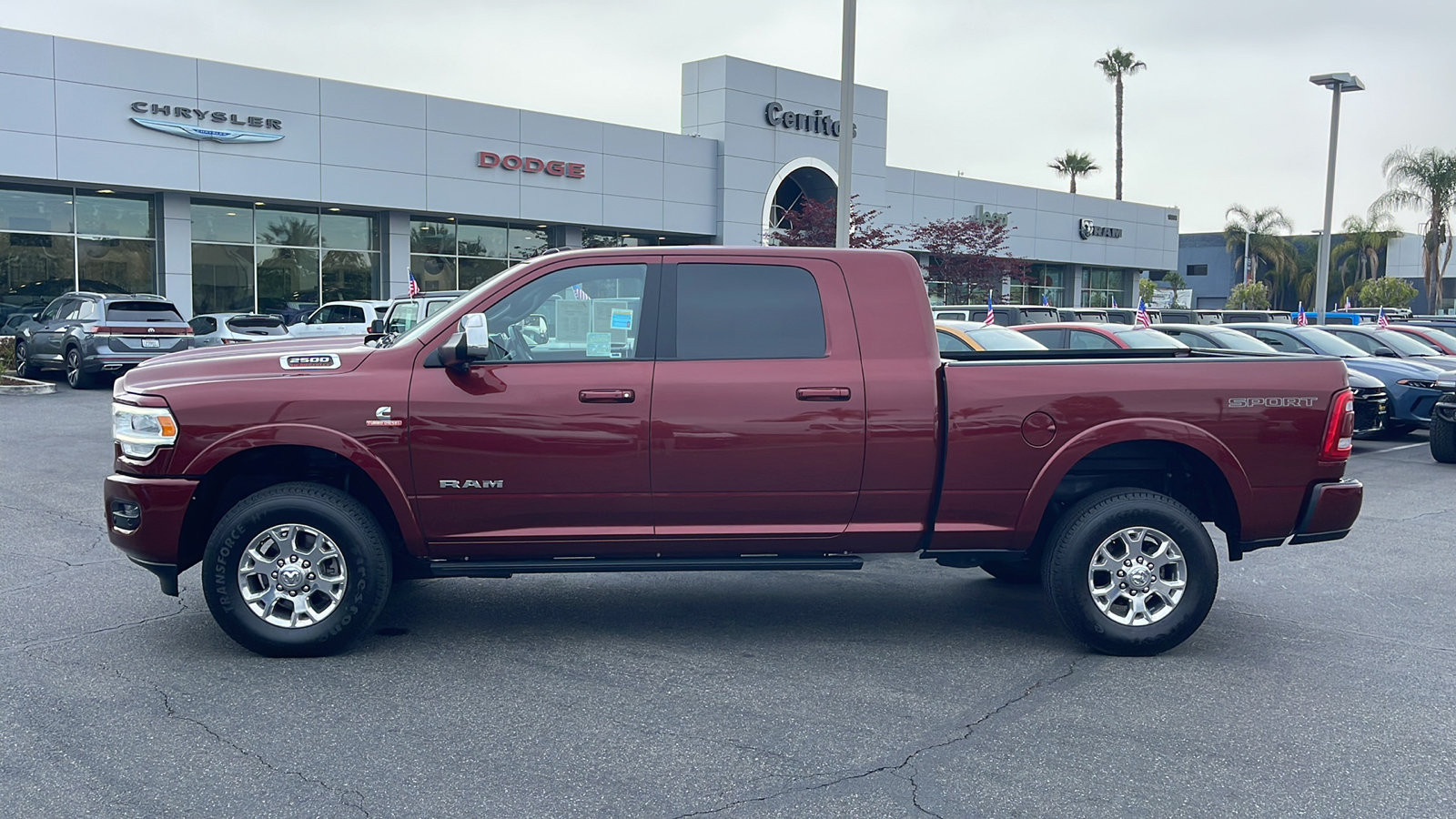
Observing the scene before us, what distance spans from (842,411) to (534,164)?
28.0 meters

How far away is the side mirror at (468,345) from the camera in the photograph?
17.6ft

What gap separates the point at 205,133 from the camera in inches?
1039

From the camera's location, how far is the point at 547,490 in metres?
5.63

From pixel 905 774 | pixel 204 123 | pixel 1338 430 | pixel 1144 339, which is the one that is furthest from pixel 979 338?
pixel 204 123

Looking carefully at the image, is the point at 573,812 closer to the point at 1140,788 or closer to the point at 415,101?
the point at 1140,788

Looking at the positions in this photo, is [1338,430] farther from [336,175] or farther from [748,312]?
[336,175]

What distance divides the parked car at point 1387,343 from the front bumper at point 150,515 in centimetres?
1772

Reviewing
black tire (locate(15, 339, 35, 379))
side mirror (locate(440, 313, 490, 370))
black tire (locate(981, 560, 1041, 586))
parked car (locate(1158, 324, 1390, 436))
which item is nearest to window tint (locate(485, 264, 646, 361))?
side mirror (locate(440, 313, 490, 370))

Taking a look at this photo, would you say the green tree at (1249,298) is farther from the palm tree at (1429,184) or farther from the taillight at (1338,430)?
the taillight at (1338,430)

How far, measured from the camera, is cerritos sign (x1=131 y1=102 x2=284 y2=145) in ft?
84.2

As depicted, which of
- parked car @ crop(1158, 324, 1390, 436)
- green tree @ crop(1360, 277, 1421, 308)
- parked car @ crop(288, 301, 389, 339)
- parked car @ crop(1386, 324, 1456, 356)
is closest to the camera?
parked car @ crop(1158, 324, 1390, 436)

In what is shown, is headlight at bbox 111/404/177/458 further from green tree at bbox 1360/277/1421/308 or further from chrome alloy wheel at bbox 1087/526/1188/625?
green tree at bbox 1360/277/1421/308

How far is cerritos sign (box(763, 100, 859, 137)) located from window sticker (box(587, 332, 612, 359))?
31722 millimetres

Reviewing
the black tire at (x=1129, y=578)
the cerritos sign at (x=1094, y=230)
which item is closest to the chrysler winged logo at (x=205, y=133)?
the black tire at (x=1129, y=578)
